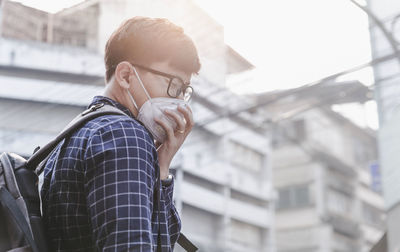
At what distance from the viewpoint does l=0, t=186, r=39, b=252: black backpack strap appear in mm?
1100

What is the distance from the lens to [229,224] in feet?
95.3

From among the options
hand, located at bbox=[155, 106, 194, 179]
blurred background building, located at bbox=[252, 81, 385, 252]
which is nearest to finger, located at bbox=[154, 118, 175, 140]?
hand, located at bbox=[155, 106, 194, 179]

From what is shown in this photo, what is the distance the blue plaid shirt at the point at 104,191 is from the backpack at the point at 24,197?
0.07 feet

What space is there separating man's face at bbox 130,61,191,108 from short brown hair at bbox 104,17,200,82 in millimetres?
12

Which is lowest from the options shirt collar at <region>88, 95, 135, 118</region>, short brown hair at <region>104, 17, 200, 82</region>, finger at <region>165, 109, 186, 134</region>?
finger at <region>165, 109, 186, 134</region>

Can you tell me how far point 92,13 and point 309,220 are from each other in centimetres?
1539

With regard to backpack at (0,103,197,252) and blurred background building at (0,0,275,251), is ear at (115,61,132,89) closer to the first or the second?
backpack at (0,103,197,252)

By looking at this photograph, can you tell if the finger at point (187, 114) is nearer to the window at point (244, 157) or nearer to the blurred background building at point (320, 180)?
the blurred background building at point (320, 180)

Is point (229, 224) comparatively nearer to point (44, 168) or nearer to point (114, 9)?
point (114, 9)

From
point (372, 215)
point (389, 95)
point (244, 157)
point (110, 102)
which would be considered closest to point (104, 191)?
point (110, 102)

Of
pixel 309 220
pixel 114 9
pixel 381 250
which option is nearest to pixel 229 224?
pixel 309 220

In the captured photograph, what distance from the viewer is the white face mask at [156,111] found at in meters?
1.36

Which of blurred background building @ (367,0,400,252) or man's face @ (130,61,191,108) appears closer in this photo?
man's face @ (130,61,191,108)

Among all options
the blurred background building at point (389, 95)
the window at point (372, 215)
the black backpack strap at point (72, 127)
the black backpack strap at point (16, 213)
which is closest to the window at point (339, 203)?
the window at point (372, 215)
